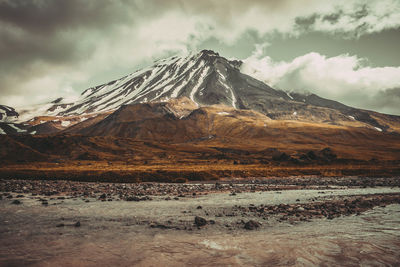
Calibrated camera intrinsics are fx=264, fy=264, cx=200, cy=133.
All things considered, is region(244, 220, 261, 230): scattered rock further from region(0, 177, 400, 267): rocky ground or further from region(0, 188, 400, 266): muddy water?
region(0, 188, 400, 266): muddy water

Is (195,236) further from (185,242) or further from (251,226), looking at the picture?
(251,226)

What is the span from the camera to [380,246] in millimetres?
11992

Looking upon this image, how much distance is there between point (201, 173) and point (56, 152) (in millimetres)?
76217

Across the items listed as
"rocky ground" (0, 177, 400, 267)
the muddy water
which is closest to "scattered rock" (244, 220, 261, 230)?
"rocky ground" (0, 177, 400, 267)

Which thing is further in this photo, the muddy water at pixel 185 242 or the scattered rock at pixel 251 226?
the scattered rock at pixel 251 226

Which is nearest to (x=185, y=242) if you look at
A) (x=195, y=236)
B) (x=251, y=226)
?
(x=195, y=236)

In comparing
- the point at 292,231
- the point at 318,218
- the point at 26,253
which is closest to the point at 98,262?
the point at 26,253

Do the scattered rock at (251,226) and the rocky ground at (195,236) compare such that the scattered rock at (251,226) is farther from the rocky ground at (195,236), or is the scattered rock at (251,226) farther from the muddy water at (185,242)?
the muddy water at (185,242)

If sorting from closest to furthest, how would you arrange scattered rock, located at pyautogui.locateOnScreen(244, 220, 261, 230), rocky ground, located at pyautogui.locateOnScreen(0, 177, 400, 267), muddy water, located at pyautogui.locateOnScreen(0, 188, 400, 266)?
muddy water, located at pyautogui.locateOnScreen(0, 188, 400, 266)
rocky ground, located at pyautogui.locateOnScreen(0, 177, 400, 267)
scattered rock, located at pyautogui.locateOnScreen(244, 220, 261, 230)

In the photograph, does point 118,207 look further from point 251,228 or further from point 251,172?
point 251,172

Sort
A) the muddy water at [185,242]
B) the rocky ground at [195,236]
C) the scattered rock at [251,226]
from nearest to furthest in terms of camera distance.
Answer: the muddy water at [185,242]
the rocky ground at [195,236]
the scattered rock at [251,226]

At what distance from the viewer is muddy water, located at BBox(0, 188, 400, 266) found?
10.2 m

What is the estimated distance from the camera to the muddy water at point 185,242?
400 inches

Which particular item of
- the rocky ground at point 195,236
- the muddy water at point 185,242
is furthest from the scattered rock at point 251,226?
the muddy water at point 185,242
